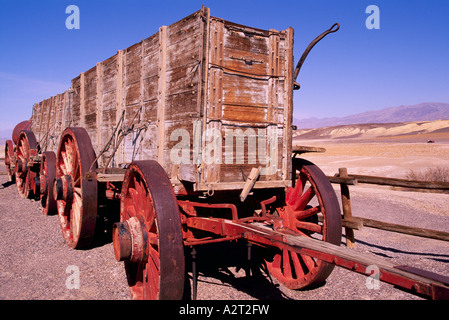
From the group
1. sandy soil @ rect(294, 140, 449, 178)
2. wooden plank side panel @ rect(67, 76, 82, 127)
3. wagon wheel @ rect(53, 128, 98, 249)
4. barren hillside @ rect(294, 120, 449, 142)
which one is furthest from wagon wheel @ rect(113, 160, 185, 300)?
barren hillside @ rect(294, 120, 449, 142)

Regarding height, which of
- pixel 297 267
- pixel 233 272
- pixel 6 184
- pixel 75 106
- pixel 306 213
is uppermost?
pixel 75 106

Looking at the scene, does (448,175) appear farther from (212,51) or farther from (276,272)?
(212,51)

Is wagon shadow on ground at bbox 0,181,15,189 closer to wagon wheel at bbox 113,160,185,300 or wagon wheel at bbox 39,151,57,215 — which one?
wagon wheel at bbox 39,151,57,215

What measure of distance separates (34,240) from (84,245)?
129cm

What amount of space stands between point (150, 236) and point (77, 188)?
7.84 feet

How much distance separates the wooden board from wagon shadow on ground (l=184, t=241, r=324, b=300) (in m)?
1.05

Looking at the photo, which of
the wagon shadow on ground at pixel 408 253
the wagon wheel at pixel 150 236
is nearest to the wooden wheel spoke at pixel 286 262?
the wagon wheel at pixel 150 236

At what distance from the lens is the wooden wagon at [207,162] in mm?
2695

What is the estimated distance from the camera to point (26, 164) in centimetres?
844

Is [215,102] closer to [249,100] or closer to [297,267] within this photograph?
[249,100]

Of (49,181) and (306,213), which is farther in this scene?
(49,181)

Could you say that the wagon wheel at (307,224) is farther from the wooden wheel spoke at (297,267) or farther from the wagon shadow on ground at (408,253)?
the wagon shadow on ground at (408,253)

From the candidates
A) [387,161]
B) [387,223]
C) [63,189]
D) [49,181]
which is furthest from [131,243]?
[387,161]

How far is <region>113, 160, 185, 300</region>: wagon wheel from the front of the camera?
8.14 feet
